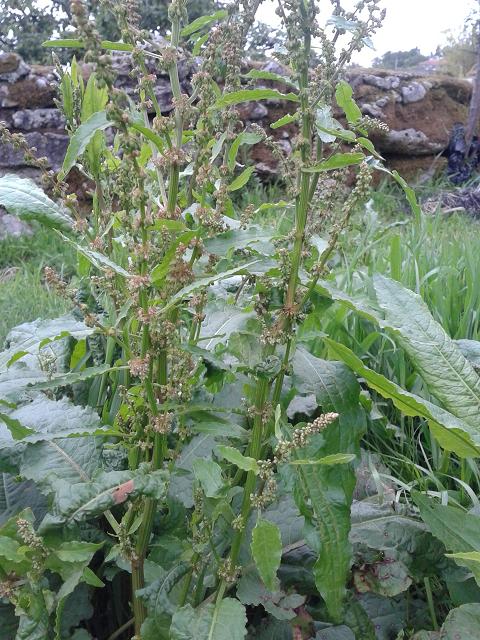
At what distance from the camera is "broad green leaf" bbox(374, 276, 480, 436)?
146 cm

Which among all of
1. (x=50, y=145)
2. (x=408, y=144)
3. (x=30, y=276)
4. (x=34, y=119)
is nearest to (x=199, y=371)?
(x=30, y=276)

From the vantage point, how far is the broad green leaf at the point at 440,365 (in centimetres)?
146

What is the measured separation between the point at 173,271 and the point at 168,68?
0.36 metres

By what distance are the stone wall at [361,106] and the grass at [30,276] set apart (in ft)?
3.04

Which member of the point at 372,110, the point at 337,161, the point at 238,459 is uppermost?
the point at 337,161

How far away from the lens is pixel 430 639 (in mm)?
1365

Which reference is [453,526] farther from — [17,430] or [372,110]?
[372,110]

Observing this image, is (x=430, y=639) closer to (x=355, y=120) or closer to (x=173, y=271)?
(x=173, y=271)

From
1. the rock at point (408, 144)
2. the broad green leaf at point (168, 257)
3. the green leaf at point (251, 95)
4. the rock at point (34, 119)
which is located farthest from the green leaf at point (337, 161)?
the rock at point (408, 144)

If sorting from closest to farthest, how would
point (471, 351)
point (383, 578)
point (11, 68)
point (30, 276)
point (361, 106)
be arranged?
point (383, 578) < point (471, 351) < point (30, 276) < point (11, 68) < point (361, 106)

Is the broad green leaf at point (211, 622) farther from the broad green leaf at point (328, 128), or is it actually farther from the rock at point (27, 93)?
the rock at point (27, 93)

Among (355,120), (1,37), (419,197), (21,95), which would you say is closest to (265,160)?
(419,197)

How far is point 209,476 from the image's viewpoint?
1146 mm

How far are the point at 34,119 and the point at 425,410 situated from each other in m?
5.96
